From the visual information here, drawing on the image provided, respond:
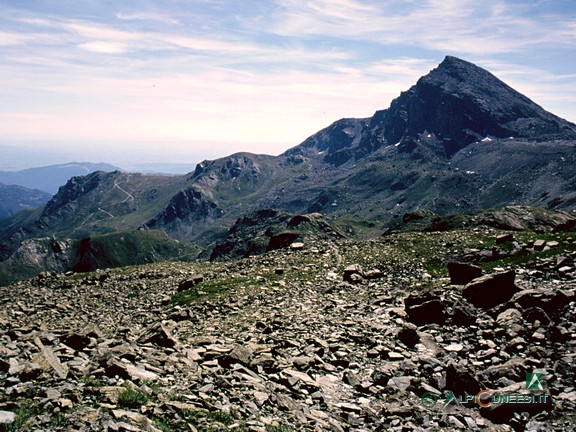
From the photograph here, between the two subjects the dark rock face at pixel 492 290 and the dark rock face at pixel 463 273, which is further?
the dark rock face at pixel 463 273

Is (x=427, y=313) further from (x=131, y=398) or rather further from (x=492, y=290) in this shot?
(x=131, y=398)

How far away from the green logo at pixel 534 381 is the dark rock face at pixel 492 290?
7044mm

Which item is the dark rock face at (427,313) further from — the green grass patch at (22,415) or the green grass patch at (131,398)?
the green grass patch at (22,415)

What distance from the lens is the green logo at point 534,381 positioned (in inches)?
527

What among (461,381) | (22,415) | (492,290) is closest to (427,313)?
(492,290)

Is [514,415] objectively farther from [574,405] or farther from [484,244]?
[484,244]

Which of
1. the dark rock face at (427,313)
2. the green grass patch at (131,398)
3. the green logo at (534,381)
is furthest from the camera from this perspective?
the dark rock face at (427,313)

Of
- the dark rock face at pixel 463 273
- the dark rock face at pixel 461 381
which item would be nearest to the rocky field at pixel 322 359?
the dark rock face at pixel 461 381

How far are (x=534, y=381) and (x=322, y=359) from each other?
303 inches

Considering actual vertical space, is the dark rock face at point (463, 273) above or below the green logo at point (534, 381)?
above

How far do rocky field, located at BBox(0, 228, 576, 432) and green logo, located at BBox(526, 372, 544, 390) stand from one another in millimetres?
64

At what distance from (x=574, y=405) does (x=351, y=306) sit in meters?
13.8

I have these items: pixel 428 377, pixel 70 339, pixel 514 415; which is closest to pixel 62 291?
pixel 70 339

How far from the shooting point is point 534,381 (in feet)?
45.0
